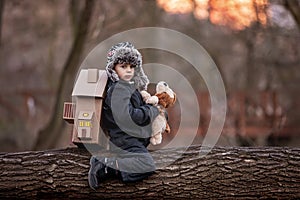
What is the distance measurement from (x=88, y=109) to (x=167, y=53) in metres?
Result: 12.0

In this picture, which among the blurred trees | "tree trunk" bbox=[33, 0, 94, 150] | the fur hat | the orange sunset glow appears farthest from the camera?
the blurred trees

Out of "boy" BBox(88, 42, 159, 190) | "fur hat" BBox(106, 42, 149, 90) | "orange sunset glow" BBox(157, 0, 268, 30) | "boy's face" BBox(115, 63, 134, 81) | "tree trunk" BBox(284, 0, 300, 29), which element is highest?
"orange sunset glow" BBox(157, 0, 268, 30)

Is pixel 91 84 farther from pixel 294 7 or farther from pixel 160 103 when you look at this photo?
pixel 294 7

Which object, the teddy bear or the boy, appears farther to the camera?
the teddy bear

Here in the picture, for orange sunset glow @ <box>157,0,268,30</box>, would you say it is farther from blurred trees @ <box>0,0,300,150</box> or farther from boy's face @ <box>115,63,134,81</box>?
boy's face @ <box>115,63,134,81</box>

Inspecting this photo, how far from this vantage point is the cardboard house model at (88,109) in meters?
5.11

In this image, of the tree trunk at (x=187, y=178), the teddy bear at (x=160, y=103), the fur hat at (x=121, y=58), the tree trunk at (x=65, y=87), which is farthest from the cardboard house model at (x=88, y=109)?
the tree trunk at (x=65, y=87)

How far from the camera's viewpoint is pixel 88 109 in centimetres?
518

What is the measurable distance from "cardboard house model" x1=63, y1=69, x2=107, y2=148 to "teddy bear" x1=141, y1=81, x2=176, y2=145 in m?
0.38

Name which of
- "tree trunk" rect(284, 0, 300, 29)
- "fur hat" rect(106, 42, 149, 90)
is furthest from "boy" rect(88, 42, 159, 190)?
"tree trunk" rect(284, 0, 300, 29)

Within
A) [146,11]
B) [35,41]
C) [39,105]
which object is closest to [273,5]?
[146,11]

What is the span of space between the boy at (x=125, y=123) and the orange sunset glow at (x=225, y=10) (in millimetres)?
5403

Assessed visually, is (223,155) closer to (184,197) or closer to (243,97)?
(184,197)

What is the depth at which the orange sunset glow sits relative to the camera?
10.9 meters
